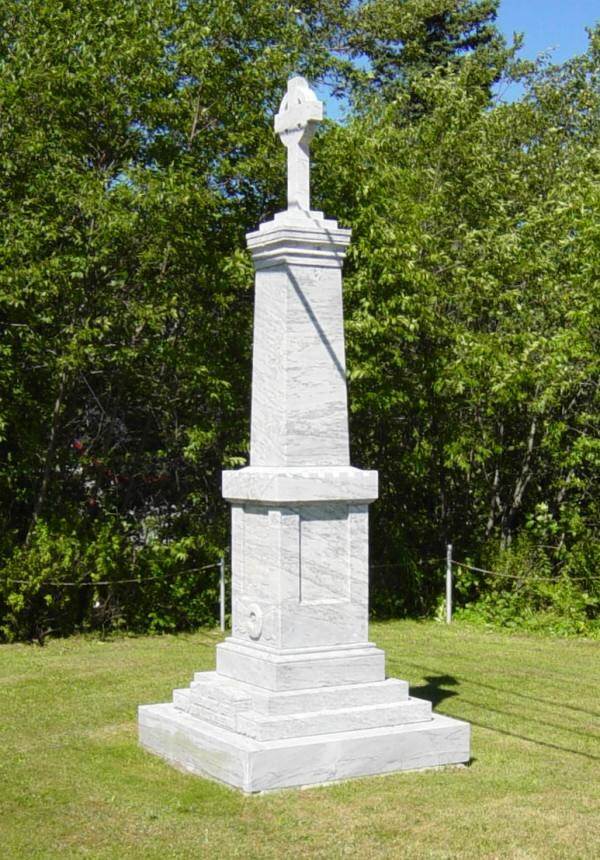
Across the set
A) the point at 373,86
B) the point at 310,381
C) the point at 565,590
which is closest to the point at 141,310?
the point at 310,381

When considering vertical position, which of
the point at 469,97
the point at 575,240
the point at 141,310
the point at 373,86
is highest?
the point at 373,86

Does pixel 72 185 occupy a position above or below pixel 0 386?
above

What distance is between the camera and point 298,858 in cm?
629

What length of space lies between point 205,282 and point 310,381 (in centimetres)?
618

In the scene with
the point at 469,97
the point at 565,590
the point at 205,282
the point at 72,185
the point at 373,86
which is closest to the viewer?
the point at 72,185

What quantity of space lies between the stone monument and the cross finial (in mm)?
11

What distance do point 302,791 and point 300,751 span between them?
23 centimetres

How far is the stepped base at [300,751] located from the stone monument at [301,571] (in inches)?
0.4

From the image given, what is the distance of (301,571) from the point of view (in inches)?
321

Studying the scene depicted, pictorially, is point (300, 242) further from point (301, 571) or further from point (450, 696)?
point (450, 696)

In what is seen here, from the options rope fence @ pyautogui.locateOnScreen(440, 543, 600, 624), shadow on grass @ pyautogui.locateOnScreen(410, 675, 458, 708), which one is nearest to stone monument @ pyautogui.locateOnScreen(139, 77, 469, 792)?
shadow on grass @ pyautogui.locateOnScreen(410, 675, 458, 708)

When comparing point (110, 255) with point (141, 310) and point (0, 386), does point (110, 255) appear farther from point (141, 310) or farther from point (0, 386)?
point (0, 386)

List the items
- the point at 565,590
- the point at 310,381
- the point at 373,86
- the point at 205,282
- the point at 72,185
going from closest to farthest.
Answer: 1. the point at 310,381
2. the point at 72,185
3. the point at 205,282
4. the point at 565,590
5. the point at 373,86

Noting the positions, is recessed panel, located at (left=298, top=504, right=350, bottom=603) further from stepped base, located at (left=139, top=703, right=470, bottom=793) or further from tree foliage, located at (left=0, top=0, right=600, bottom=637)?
tree foliage, located at (left=0, top=0, right=600, bottom=637)
